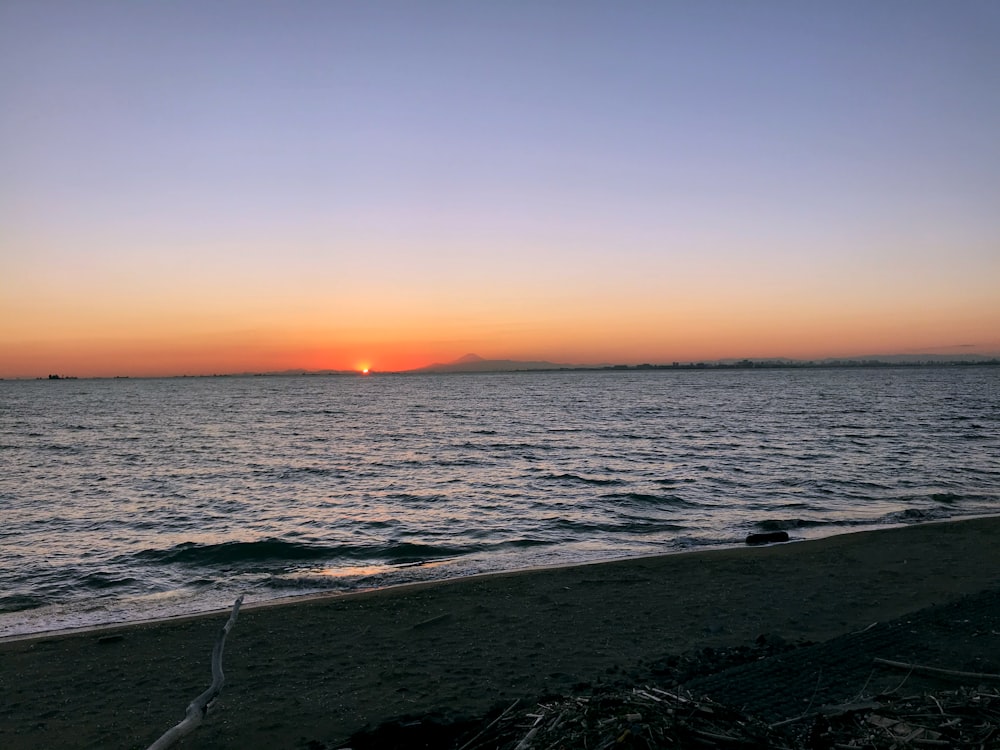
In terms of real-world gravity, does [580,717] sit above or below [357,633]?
above

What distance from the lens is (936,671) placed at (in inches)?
270

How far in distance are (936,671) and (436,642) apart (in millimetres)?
5688

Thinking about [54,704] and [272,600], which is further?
[272,600]

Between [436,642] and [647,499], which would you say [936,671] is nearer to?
[436,642]

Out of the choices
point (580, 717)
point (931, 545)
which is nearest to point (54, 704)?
point (580, 717)

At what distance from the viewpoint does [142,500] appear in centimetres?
2244

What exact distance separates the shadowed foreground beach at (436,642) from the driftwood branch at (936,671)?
94 centimetres

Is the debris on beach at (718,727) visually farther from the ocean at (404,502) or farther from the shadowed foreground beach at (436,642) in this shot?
the ocean at (404,502)

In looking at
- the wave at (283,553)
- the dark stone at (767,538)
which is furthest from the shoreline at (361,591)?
the wave at (283,553)

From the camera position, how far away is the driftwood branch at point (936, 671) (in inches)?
261

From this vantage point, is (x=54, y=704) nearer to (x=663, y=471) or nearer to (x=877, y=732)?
(x=877, y=732)

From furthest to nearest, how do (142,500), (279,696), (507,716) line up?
(142,500)
(279,696)
(507,716)

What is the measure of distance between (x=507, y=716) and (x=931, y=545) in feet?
38.7

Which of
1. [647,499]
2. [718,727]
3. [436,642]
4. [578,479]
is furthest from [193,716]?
[578,479]
